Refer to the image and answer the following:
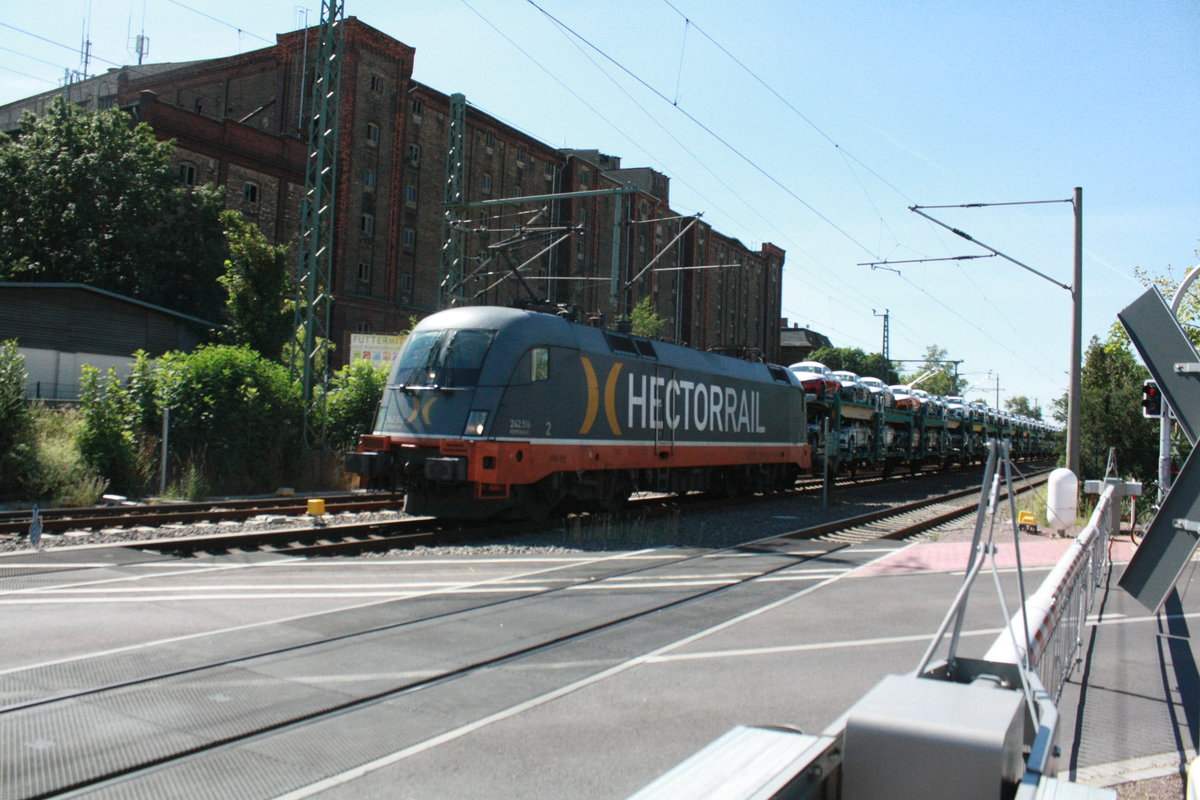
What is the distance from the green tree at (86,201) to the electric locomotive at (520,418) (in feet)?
88.8

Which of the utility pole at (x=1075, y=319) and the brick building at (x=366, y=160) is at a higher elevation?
the brick building at (x=366, y=160)

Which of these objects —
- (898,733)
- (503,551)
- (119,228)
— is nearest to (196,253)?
(119,228)

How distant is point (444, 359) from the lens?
14.1 m

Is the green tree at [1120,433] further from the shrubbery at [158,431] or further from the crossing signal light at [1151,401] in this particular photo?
the shrubbery at [158,431]

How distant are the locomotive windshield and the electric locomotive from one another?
0.06 ft

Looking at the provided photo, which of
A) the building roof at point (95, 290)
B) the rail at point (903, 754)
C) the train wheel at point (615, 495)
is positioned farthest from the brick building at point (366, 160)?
the rail at point (903, 754)

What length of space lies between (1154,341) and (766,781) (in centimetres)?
455

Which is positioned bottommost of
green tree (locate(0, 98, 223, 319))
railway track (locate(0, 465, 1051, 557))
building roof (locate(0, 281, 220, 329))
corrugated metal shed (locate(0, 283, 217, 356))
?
railway track (locate(0, 465, 1051, 557))

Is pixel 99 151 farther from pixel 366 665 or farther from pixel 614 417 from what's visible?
pixel 366 665

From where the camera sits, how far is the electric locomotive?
1358 centimetres

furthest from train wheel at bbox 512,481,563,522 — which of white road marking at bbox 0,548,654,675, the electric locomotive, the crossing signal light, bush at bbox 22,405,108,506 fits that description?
the crossing signal light

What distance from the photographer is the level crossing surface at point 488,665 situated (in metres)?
4.83

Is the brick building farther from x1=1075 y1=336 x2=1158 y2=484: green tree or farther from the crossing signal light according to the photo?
the crossing signal light

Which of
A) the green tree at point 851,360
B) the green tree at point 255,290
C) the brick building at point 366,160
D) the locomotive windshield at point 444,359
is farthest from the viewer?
the green tree at point 851,360
